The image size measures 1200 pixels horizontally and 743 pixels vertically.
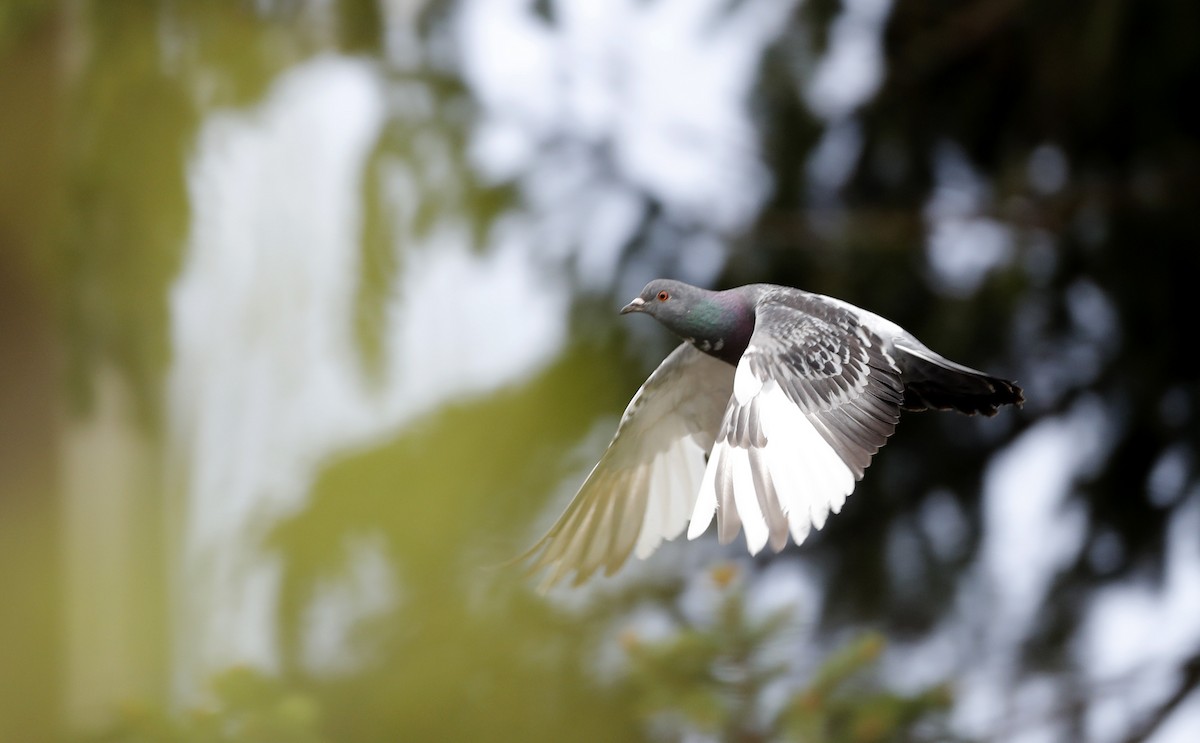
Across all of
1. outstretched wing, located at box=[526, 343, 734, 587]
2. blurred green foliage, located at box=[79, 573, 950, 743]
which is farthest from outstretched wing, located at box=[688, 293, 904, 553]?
blurred green foliage, located at box=[79, 573, 950, 743]

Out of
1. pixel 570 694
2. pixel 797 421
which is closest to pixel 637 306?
pixel 797 421

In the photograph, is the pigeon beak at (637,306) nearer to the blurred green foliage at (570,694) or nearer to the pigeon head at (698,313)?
the pigeon head at (698,313)

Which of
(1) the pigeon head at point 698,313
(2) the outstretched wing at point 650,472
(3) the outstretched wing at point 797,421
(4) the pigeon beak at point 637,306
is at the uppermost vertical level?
(2) the outstretched wing at point 650,472

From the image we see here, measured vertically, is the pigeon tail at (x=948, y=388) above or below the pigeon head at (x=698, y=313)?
below

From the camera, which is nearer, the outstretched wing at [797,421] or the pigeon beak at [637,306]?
the outstretched wing at [797,421]

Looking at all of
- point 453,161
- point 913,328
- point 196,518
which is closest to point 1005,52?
point 913,328

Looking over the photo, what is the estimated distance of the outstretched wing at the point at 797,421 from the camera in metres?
0.62

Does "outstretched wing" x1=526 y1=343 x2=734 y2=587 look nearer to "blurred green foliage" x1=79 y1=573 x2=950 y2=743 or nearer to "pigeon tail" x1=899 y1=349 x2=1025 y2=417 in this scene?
"blurred green foliage" x1=79 y1=573 x2=950 y2=743

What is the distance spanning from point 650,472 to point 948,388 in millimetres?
Result: 355

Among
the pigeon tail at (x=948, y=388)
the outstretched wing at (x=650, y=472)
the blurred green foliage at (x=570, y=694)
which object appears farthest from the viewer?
the blurred green foliage at (x=570, y=694)

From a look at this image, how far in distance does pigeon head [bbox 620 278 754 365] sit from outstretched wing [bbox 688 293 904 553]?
0.8 inches

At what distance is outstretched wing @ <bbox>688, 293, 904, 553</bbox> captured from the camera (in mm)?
618

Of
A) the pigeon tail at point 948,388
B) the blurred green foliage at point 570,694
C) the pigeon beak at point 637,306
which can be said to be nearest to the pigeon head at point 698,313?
the pigeon beak at point 637,306

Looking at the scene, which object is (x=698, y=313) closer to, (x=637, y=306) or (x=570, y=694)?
(x=637, y=306)
